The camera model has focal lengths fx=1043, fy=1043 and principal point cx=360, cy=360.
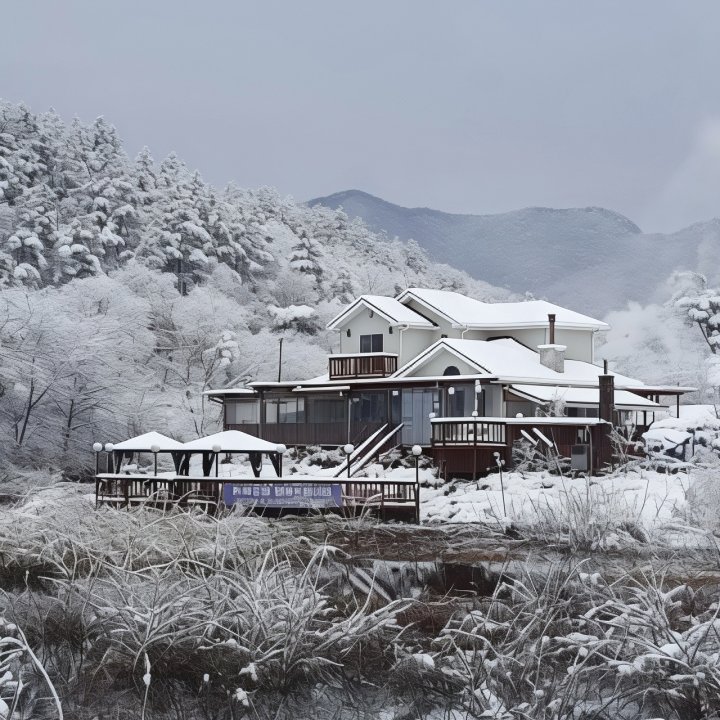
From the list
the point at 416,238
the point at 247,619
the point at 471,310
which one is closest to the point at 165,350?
the point at 471,310

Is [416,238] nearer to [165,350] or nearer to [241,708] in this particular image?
[165,350]

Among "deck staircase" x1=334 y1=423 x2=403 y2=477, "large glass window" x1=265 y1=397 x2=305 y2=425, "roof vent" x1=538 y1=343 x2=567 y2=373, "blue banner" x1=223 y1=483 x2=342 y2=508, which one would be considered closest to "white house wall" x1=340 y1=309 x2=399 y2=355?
"large glass window" x1=265 y1=397 x2=305 y2=425

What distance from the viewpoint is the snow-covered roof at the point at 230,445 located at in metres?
25.0

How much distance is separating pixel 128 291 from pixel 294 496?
28.9 meters

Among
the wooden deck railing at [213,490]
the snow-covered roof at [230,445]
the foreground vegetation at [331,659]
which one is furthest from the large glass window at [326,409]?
the foreground vegetation at [331,659]

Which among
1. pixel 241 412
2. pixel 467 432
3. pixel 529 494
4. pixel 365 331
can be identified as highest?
pixel 365 331

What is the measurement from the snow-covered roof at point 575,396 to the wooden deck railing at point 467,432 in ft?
9.59

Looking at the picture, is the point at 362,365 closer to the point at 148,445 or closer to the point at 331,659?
the point at 148,445

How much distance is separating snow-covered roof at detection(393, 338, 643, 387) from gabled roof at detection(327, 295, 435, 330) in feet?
6.37

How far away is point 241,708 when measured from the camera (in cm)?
1004

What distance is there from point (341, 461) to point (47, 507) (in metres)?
17.3

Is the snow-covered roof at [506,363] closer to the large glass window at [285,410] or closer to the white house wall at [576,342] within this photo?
the white house wall at [576,342]

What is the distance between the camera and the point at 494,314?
129 feet

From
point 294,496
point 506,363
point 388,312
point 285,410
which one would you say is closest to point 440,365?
point 506,363
